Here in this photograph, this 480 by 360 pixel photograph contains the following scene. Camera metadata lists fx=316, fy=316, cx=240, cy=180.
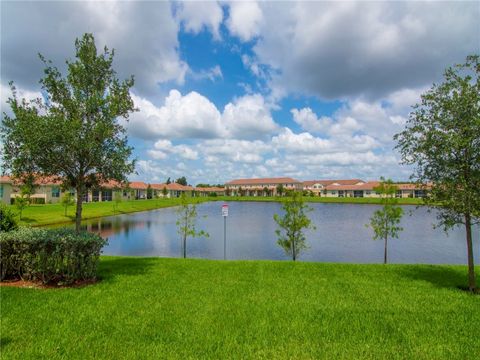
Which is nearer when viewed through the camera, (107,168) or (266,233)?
(107,168)

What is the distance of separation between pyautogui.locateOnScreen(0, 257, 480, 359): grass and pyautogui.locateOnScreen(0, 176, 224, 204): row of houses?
3345 millimetres

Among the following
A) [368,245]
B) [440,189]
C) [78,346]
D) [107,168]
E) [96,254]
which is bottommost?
[368,245]

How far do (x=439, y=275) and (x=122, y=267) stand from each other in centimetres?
1141

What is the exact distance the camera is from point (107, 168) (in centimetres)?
1043

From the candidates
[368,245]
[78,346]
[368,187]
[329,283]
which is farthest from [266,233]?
[368,187]

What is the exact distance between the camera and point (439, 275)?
36.5ft

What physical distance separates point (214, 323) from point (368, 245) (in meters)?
19.3

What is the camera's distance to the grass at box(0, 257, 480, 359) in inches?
203

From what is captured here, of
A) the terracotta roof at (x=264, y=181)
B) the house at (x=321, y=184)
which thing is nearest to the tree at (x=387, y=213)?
the house at (x=321, y=184)

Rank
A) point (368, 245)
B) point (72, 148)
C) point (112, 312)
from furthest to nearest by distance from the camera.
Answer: point (368, 245)
point (72, 148)
point (112, 312)

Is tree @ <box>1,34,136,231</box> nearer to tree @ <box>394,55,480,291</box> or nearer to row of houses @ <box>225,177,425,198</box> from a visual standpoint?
tree @ <box>394,55,480,291</box>

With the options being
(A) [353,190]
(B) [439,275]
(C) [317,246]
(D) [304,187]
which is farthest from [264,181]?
(B) [439,275]

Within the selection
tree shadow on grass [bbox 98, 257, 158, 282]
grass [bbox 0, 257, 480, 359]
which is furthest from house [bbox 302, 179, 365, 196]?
grass [bbox 0, 257, 480, 359]

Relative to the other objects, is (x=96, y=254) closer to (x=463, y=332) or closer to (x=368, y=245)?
(x=463, y=332)
